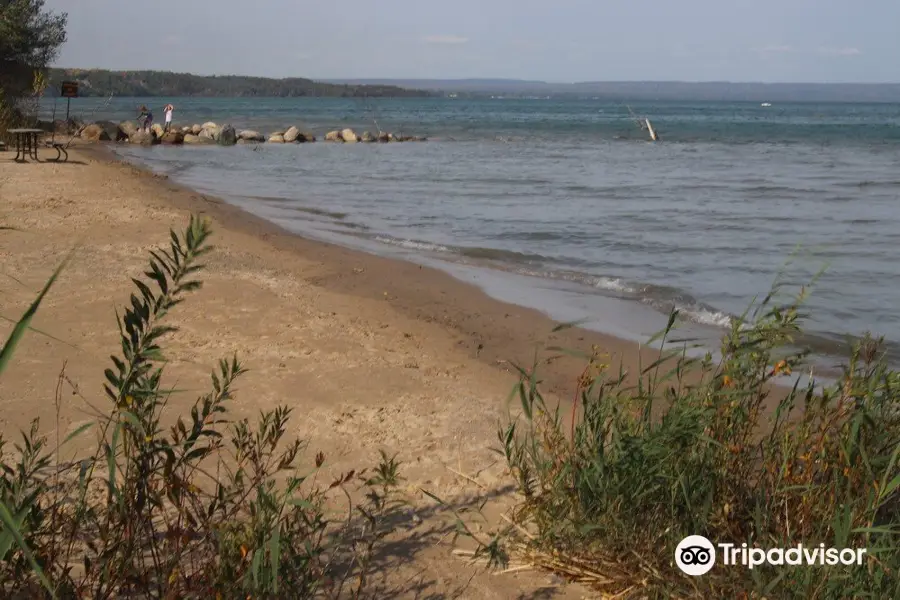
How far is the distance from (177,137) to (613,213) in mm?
23903

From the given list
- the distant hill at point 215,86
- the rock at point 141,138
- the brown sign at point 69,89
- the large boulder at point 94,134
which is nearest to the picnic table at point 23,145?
the brown sign at point 69,89

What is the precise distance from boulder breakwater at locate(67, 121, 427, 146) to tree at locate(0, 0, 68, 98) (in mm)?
2682

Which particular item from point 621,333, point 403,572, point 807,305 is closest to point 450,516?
point 403,572

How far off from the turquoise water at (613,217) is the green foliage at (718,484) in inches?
118

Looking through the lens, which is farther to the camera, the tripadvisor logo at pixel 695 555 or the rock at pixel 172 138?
the rock at pixel 172 138

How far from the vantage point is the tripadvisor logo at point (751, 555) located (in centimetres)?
303

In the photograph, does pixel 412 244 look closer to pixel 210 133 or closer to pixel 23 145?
pixel 23 145

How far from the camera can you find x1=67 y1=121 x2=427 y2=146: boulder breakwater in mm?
33812

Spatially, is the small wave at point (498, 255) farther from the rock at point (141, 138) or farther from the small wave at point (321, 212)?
the rock at point (141, 138)

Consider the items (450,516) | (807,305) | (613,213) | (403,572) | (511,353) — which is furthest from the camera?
(613,213)

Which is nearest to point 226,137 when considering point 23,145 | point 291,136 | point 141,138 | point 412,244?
point 291,136

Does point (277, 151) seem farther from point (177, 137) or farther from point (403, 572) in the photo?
point (403, 572)

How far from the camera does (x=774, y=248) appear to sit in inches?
500

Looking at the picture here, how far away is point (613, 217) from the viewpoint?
15578mm
